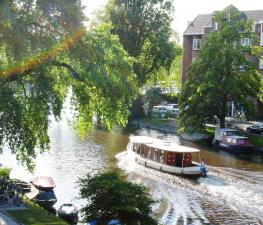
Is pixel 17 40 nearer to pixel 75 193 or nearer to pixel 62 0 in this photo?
pixel 62 0

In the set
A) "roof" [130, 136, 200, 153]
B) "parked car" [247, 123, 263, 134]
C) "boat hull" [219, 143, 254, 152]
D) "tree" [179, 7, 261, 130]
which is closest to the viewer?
"roof" [130, 136, 200, 153]

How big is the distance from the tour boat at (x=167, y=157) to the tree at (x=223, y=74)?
14002 mm

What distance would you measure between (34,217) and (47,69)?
26.1 ft

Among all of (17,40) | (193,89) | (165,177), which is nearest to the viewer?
(17,40)

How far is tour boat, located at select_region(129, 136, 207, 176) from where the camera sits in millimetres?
43469

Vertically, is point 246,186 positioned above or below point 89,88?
below

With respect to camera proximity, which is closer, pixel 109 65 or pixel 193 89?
pixel 109 65

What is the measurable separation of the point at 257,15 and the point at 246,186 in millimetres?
47170

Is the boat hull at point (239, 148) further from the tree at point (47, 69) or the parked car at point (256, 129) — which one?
the tree at point (47, 69)

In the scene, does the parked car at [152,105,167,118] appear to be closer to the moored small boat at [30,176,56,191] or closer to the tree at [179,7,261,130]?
the tree at [179,7,261,130]

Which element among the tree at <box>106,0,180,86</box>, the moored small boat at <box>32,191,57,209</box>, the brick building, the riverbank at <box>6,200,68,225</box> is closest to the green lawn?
the riverbank at <box>6,200,68,225</box>

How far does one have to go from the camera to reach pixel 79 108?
103 feet

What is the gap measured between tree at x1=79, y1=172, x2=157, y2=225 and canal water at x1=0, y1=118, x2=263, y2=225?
3.38m

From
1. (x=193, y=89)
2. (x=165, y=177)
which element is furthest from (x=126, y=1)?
(x=165, y=177)
